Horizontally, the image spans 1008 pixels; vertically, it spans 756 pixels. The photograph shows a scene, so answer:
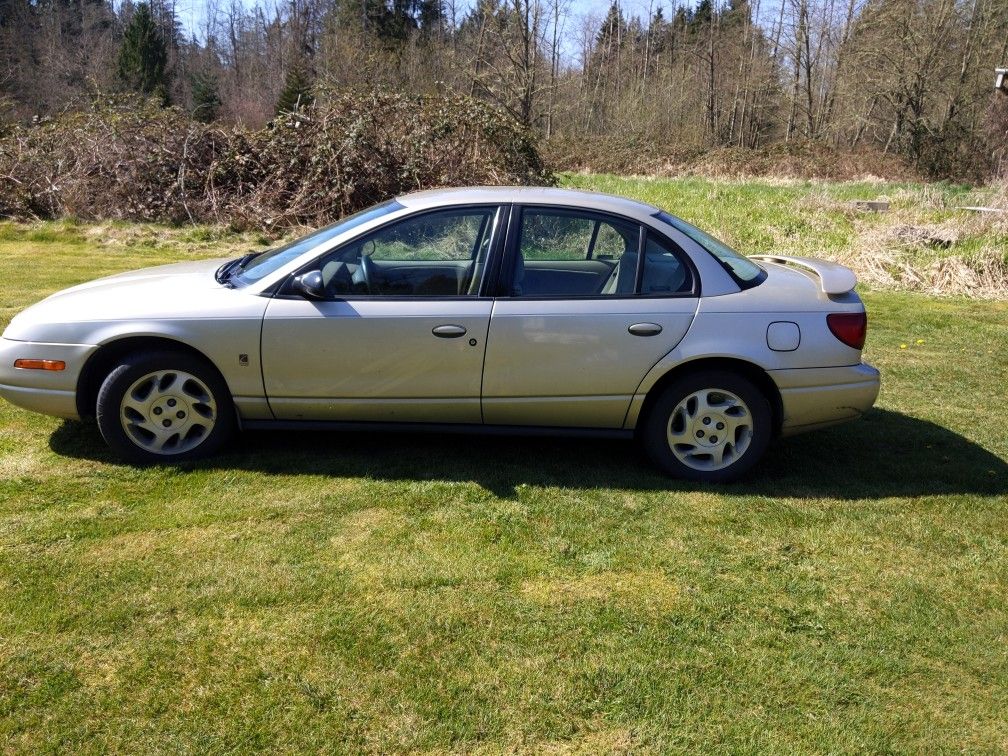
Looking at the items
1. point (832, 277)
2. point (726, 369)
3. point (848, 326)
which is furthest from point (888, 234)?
point (726, 369)

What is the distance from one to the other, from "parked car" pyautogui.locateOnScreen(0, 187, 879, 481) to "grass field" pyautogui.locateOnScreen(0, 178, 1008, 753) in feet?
1.05

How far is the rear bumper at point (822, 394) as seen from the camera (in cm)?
479

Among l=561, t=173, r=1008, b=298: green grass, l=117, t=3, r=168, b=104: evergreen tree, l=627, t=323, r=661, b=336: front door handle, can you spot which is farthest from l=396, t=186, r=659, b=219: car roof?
l=117, t=3, r=168, b=104: evergreen tree

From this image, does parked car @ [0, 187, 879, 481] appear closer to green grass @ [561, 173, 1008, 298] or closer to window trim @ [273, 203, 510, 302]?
window trim @ [273, 203, 510, 302]

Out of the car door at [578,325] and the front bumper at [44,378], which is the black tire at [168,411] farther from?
the car door at [578,325]

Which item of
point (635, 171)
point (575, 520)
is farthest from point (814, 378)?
point (635, 171)

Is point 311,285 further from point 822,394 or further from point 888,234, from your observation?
point 888,234

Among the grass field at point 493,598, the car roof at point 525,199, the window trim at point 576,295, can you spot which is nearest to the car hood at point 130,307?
the grass field at point 493,598

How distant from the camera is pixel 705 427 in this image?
4.83 metres

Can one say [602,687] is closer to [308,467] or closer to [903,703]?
[903,703]

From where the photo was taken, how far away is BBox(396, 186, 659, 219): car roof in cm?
489

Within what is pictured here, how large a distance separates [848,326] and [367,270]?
2.72 metres

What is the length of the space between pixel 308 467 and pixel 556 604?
6.34 feet

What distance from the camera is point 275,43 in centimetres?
5694
